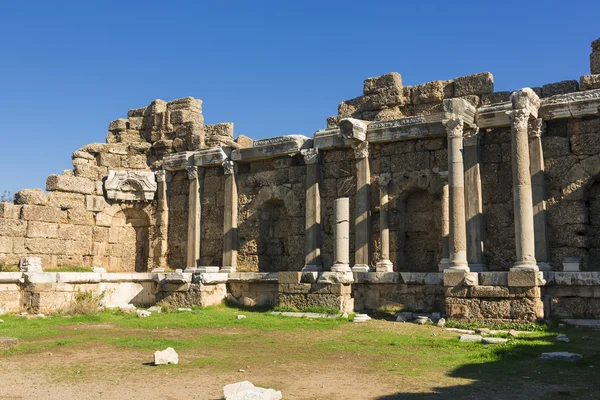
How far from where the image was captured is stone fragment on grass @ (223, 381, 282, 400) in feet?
20.7

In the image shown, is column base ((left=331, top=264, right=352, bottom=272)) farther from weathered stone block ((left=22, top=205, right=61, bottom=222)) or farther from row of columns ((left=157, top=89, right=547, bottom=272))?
weathered stone block ((left=22, top=205, right=61, bottom=222))

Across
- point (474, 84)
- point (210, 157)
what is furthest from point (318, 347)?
point (210, 157)

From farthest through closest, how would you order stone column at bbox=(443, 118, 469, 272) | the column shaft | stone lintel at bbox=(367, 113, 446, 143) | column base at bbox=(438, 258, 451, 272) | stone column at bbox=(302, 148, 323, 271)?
stone column at bbox=(302, 148, 323, 271) < stone lintel at bbox=(367, 113, 446, 143) < column base at bbox=(438, 258, 451, 272) < stone column at bbox=(443, 118, 469, 272) < the column shaft

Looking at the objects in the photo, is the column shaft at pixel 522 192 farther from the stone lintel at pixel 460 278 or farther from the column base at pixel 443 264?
the column base at pixel 443 264

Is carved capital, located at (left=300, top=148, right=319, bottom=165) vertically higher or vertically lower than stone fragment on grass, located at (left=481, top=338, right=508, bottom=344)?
higher

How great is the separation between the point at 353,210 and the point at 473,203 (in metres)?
3.29

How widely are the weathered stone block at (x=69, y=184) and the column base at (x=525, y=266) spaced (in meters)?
12.6

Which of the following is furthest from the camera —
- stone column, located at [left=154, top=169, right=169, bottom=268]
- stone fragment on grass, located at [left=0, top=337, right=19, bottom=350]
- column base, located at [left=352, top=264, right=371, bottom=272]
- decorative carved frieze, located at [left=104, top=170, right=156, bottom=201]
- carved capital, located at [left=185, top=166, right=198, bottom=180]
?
stone column, located at [left=154, top=169, right=169, bottom=268]

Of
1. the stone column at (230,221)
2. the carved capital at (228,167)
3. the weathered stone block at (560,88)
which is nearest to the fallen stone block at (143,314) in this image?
the stone column at (230,221)

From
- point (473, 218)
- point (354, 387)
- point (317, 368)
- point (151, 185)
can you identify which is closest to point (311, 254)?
point (473, 218)

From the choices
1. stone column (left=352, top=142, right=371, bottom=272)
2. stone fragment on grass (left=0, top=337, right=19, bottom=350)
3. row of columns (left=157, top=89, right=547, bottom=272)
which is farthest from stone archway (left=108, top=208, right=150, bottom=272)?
stone fragment on grass (left=0, top=337, right=19, bottom=350)

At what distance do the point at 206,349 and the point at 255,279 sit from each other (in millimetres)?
7029

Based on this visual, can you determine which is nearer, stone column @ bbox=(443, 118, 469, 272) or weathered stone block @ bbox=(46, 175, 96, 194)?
stone column @ bbox=(443, 118, 469, 272)

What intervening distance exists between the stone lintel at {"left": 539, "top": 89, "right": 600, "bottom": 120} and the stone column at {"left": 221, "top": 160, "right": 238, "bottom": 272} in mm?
8820
